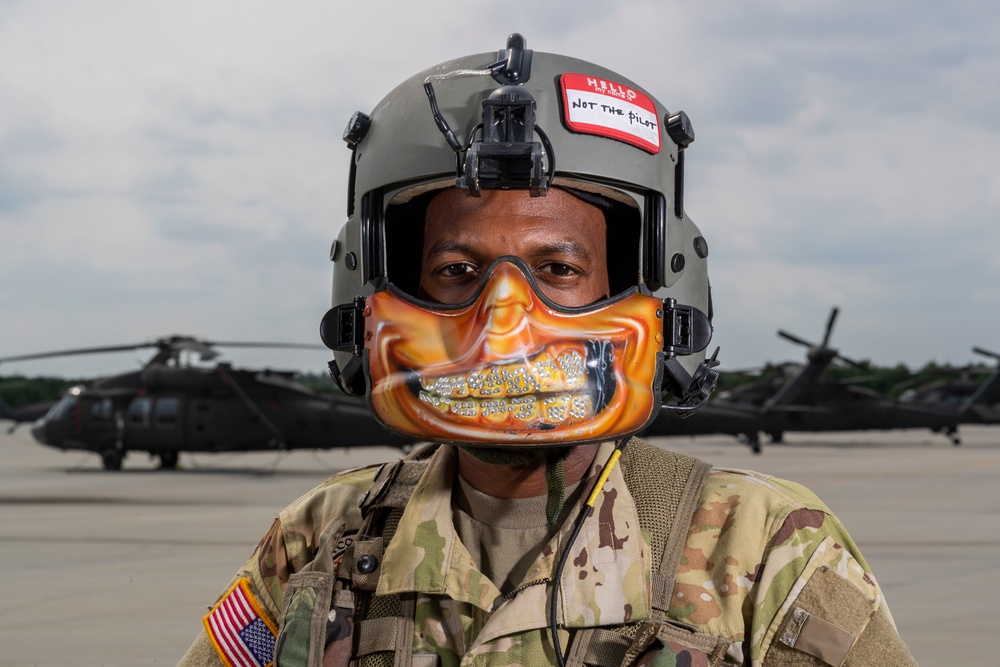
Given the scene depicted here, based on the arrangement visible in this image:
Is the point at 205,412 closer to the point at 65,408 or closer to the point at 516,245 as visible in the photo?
the point at 65,408

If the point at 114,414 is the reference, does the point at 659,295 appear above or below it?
above

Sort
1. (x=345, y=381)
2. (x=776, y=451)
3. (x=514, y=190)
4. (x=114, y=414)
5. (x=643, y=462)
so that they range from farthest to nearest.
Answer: (x=776, y=451)
(x=114, y=414)
(x=345, y=381)
(x=643, y=462)
(x=514, y=190)

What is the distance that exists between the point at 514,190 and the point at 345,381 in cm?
63

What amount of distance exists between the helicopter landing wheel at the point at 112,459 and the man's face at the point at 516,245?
19.8m

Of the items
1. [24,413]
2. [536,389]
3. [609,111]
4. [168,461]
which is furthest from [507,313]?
[24,413]

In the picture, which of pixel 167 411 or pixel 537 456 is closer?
pixel 537 456

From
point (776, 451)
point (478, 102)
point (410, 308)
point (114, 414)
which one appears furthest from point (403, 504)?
point (776, 451)

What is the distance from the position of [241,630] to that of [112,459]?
19.9 meters

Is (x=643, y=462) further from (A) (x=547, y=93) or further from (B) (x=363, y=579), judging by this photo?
(A) (x=547, y=93)

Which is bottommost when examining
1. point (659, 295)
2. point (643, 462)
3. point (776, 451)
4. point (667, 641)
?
point (776, 451)

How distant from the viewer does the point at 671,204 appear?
2.35 m

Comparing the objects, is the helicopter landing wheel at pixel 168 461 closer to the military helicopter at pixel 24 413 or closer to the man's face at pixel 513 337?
the military helicopter at pixel 24 413

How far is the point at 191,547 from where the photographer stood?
10.6m

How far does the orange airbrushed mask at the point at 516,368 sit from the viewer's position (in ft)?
6.46
